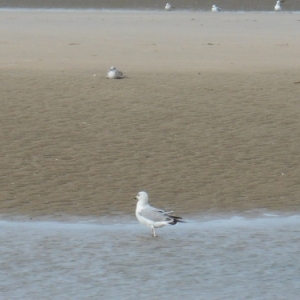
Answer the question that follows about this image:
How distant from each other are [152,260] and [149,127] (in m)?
4.81

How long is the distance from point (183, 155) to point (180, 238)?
286cm

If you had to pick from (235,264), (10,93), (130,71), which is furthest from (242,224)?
(130,71)

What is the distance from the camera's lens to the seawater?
6.64m

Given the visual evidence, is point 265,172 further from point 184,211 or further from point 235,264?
point 235,264

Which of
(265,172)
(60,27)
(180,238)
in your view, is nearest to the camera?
(180,238)

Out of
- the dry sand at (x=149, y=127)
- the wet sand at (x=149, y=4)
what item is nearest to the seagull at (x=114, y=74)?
the dry sand at (x=149, y=127)

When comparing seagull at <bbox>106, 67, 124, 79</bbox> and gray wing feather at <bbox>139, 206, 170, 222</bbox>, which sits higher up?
seagull at <bbox>106, 67, 124, 79</bbox>

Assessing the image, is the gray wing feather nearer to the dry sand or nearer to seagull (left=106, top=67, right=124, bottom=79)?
the dry sand

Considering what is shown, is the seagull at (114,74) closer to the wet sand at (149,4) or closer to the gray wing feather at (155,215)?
the gray wing feather at (155,215)

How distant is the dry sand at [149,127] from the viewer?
9.56 metres

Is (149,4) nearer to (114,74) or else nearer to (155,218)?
(114,74)

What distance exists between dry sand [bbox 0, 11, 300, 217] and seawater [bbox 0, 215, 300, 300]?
2.01 feet

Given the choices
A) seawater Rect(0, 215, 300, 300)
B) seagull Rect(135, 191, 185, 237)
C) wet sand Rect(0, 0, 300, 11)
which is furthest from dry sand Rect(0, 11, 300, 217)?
wet sand Rect(0, 0, 300, 11)

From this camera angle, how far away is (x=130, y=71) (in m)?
16.3
